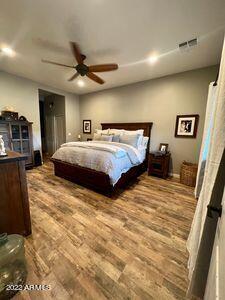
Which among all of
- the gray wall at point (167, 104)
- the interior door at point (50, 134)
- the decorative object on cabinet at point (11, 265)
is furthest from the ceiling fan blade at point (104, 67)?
the interior door at point (50, 134)

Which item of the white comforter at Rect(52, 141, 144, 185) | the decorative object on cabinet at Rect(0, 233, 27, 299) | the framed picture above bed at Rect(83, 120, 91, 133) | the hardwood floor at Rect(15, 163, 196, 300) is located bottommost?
the hardwood floor at Rect(15, 163, 196, 300)

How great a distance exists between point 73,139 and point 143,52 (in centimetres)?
430

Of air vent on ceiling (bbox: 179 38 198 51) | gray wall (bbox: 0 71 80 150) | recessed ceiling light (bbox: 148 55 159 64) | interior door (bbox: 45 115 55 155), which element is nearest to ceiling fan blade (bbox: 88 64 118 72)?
recessed ceiling light (bbox: 148 55 159 64)

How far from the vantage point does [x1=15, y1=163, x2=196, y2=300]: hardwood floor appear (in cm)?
118

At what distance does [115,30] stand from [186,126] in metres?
2.67

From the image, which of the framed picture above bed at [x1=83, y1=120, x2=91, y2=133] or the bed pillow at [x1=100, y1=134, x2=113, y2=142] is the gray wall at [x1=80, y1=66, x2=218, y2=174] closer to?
the bed pillow at [x1=100, y1=134, x2=113, y2=142]

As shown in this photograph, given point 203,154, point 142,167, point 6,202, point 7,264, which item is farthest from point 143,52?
point 7,264

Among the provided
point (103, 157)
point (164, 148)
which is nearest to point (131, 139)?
point (164, 148)

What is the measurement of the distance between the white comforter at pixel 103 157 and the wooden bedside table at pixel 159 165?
1.77 ft

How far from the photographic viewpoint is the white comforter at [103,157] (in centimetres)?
262

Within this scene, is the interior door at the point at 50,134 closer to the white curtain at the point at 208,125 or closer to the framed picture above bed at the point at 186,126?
the framed picture above bed at the point at 186,126

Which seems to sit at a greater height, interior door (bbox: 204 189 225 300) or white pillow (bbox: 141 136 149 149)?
white pillow (bbox: 141 136 149 149)

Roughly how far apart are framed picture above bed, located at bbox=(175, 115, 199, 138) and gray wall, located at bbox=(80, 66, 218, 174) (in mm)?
104

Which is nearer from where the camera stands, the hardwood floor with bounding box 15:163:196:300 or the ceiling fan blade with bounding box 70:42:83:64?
the hardwood floor with bounding box 15:163:196:300
